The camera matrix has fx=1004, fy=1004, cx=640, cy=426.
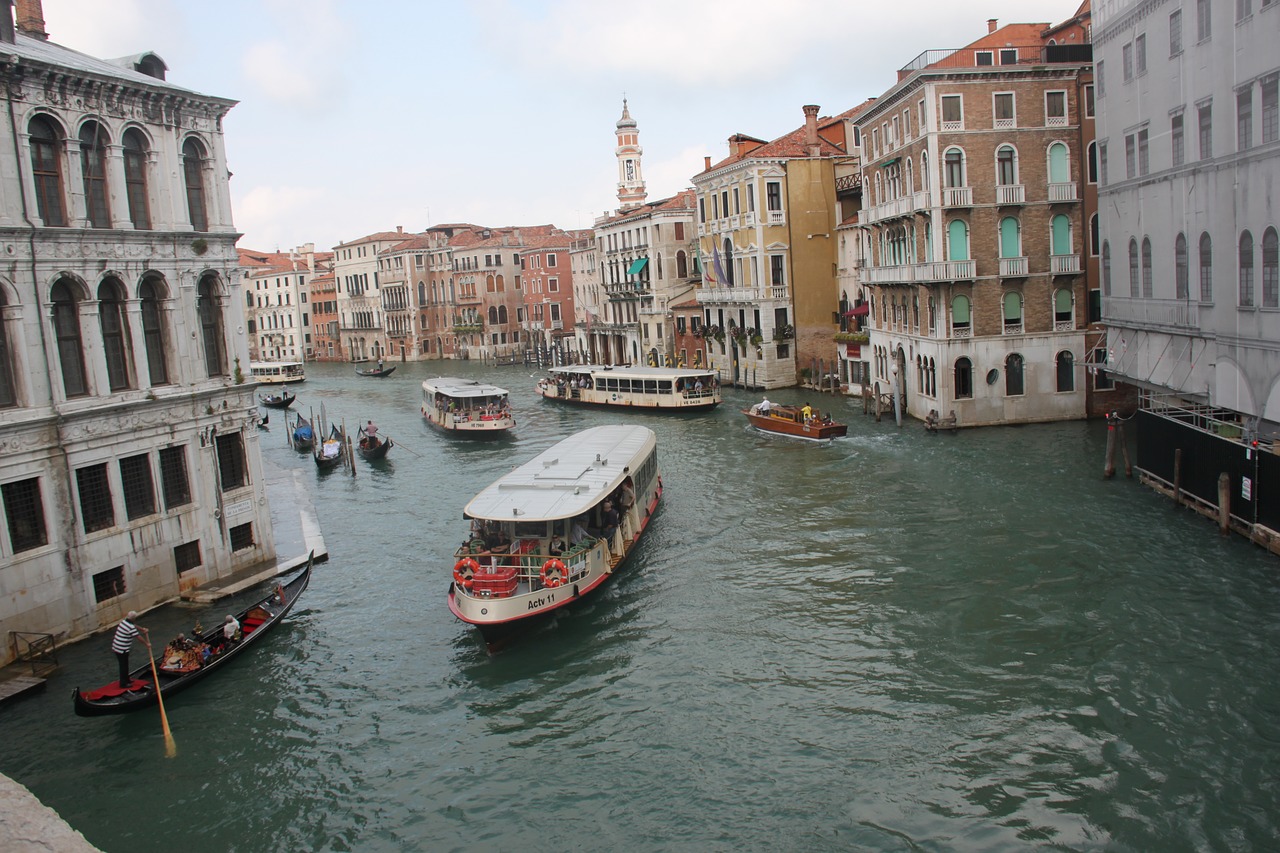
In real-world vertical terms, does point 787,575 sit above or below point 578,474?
below

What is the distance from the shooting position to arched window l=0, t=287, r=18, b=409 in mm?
16391

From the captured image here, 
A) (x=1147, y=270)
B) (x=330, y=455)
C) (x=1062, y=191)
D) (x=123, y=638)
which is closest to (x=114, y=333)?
(x=123, y=638)

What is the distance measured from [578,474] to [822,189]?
30729 millimetres

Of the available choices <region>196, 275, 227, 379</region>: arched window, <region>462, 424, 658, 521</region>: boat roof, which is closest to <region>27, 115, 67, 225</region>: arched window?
<region>196, 275, 227, 379</region>: arched window

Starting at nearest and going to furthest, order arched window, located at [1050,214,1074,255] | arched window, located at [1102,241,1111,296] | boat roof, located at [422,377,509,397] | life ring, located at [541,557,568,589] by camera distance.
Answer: life ring, located at [541,557,568,589] < arched window, located at [1102,241,1111,296] < arched window, located at [1050,214,1074,255] < boat roof, located at [422,377,509,397]

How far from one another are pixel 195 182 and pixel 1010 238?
79.7 ft

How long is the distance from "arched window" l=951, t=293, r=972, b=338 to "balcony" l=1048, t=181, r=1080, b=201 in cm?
418

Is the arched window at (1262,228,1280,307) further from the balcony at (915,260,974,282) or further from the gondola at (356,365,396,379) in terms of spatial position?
the gondola at (356,365,396,379)

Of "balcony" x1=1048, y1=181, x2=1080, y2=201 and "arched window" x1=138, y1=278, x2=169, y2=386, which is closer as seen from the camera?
"arched window" x1=138, y1=278, x2=169, y2=386

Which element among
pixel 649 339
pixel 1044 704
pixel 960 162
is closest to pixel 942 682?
pixel 1044 704

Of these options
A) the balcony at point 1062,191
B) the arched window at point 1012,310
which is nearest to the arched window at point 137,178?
the arched window at point 1012,310

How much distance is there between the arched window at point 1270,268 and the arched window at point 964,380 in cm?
1397

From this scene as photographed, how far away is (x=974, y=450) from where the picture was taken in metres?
29.4

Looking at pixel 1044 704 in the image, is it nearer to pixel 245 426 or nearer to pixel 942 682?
pixel 942 682
